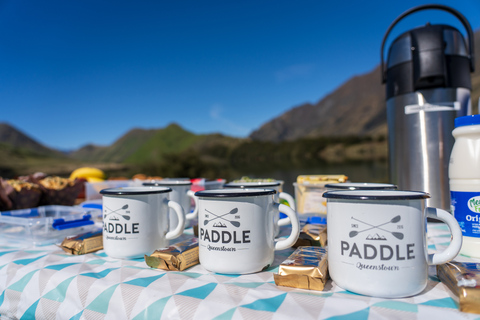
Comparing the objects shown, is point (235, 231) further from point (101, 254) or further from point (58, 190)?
point (58, 190)

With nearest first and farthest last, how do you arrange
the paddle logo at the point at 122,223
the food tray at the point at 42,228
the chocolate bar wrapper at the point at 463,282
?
the chocolate bar wrapper at the point at 463,282 < the paddle logo at the point at 122,223 < the food tray at the point at 42,228

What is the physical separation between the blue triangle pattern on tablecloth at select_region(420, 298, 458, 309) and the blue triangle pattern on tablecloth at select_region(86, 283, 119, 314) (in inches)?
15.5

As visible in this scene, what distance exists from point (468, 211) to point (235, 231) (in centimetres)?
39

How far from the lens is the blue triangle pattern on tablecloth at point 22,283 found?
0.48m

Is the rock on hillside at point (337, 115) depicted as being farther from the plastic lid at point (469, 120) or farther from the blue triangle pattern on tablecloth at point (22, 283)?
the blue triangle pattern on tablecloth at point (22, 283)

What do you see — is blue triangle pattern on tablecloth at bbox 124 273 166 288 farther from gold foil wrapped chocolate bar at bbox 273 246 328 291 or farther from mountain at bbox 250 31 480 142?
mountain at bbox 250 31 480 142

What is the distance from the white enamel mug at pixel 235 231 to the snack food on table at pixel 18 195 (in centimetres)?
75

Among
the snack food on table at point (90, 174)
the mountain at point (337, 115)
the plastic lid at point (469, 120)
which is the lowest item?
the snack food on table at point (90, 174)

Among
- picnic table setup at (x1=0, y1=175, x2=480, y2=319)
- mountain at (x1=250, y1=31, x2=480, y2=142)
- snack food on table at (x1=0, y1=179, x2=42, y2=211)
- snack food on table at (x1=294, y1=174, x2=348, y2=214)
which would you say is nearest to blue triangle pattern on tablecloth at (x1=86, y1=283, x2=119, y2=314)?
picnic table setup at (x1=0, y1=175, x2=480, y2=319)

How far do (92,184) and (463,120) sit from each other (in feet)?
3.85

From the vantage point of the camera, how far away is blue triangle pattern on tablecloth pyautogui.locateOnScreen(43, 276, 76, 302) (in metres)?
0.44

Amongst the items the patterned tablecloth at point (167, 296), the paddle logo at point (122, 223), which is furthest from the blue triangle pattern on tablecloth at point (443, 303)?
the paddle logo at point (122, 223)

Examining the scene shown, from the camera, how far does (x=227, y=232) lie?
431 mm

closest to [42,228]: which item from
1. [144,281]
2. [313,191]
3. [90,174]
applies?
[144,281]
